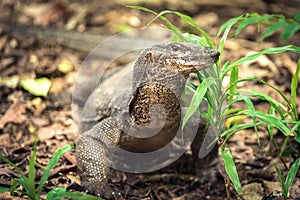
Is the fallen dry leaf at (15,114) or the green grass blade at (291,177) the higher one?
the green grass blade at (291,177)

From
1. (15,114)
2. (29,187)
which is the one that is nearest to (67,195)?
(29,187)

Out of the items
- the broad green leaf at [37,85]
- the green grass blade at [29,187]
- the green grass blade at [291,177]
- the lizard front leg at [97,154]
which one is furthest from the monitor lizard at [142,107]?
the broad green leaf at [37,85]

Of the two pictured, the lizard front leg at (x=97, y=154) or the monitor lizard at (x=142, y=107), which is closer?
the monitor lizard at (x=142, y=107)

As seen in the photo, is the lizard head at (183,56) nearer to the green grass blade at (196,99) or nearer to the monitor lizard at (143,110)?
the monitor lizard at (143,110)

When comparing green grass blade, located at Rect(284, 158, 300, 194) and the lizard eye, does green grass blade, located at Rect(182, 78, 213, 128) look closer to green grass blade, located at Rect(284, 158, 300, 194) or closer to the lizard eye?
the lizard eye

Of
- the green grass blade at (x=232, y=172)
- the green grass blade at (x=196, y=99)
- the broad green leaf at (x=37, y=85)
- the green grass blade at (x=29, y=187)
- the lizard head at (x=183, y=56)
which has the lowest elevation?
the green grass blade at (x=29, y=187)

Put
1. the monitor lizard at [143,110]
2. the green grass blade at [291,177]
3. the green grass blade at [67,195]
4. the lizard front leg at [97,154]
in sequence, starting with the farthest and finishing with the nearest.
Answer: the lizard front leg at [97,154] < the monitor lizard at [143,110] < the green grass blade at [291,177] < the green grass blade at [67,195]

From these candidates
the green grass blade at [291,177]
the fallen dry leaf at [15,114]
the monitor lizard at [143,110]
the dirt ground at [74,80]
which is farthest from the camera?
the fallen dry leaf at [15,114]

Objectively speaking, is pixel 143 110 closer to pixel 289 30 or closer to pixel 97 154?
pixel 97 154
